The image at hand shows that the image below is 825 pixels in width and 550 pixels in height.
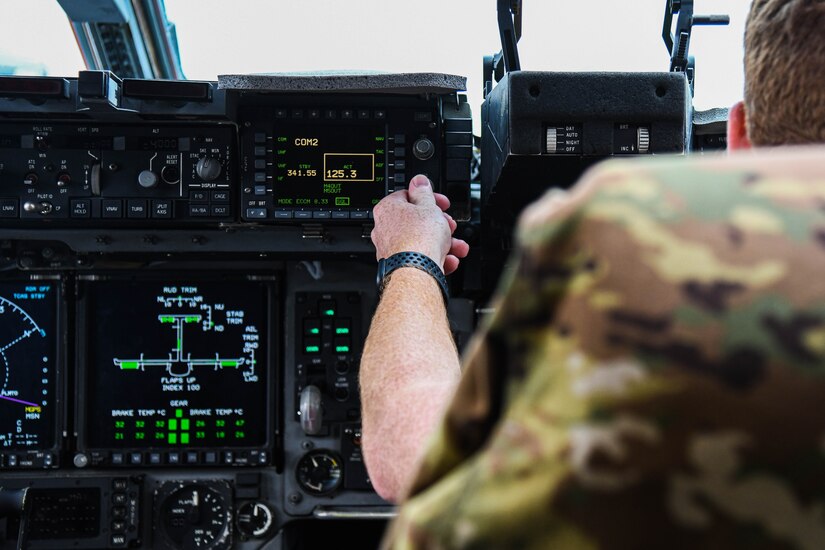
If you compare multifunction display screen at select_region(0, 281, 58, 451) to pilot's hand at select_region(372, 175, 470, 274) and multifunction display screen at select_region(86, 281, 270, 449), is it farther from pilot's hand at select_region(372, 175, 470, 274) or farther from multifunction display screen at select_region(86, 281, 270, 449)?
pilot's hand at select_region(372, 175, 470, 274)

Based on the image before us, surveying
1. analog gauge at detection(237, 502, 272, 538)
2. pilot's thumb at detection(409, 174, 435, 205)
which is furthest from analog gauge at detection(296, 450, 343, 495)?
pilot's thumb at detection(409, 174, 435, 205)

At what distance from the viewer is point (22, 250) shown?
292cm

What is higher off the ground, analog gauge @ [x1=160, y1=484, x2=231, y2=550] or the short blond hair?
the short blond hair

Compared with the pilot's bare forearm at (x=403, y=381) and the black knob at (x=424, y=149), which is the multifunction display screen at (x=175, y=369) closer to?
the black knob at (x=424, y=149)

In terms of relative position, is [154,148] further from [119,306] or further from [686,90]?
[686,90]

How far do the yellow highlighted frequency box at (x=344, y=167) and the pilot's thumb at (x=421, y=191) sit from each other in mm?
208

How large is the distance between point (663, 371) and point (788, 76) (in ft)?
1.47

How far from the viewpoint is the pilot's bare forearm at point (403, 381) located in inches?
39.4

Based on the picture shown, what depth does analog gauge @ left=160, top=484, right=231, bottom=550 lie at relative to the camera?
289 cm

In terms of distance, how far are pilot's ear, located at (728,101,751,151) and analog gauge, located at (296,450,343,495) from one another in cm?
211

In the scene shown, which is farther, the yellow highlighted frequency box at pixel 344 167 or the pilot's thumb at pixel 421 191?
the yellow highlighted frequency box at pixel 344 167

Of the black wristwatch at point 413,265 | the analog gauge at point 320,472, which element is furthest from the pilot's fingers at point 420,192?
the analog gauge at point 320,472

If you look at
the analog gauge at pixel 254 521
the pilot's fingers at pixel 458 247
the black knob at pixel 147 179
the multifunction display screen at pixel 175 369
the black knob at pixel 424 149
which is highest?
the black knob at pixel 424 149

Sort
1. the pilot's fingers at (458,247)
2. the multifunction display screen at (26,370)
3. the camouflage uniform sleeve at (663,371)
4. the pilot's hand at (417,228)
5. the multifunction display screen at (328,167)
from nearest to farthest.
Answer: the camouflage uniform sleeve at (663,371) → the pilot's hand at (417,228) → the pilot's fingers at (458,247) → the multifunction display screen at (328,167) → the multifunction display screen at (26,370)
